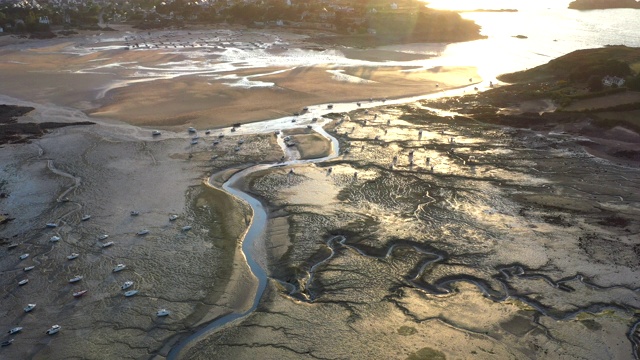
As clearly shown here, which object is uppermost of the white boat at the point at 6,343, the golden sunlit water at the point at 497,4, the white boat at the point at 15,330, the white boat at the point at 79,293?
the golden sunlit water at the point at 497,4

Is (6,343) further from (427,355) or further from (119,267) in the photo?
(427,355)

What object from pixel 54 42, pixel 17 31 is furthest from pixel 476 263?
pixel 17 31

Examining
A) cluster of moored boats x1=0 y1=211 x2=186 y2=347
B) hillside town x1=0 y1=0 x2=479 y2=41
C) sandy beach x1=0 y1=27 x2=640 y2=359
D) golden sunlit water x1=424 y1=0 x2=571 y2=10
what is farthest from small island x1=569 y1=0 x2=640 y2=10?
cluster of moored boats x1=0 y1=211 x2=186 y2=347

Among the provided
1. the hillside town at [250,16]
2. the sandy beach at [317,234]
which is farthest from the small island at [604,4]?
the sandy beach at [317,234]

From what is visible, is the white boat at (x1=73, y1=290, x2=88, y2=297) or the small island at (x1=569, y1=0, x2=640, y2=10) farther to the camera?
the small island at (x1=569, y1=0, x2=640, y2=10)

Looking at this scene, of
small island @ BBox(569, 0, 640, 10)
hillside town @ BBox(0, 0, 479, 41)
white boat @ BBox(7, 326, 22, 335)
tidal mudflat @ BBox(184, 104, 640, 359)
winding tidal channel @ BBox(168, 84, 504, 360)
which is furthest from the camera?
small island @ BBox(569, 0, 640, 10)

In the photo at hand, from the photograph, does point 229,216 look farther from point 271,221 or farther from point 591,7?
point 591,7

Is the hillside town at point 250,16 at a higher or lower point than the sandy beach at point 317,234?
higher

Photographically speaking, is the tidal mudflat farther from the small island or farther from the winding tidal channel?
the small island

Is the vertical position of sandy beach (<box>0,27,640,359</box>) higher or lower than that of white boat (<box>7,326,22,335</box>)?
higher

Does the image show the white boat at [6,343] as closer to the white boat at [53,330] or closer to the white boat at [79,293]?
the white boat at [53,330]
